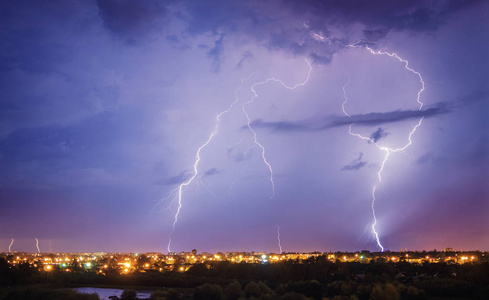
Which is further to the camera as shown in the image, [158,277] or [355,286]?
[158,277]

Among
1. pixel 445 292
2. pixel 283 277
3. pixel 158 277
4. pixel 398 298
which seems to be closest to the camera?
pixel 398 298

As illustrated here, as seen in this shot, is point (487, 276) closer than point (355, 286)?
No

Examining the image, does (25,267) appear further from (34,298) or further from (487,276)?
(487,276)

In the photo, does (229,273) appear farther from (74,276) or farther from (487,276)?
(487,276)

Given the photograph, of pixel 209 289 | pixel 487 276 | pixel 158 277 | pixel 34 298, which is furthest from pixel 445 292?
pixel 158 277

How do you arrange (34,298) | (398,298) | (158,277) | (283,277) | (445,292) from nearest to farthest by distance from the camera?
(398,298)
(445,292)
(34,298)
(283,277)
(158,277)

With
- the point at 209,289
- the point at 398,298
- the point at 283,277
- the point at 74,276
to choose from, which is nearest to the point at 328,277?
the point at 283,277

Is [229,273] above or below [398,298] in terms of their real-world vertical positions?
above
